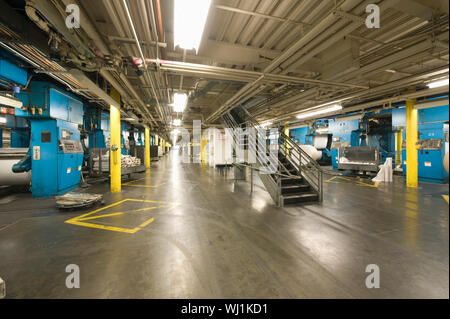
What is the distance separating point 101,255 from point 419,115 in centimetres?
1298

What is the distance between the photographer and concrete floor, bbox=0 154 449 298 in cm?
207

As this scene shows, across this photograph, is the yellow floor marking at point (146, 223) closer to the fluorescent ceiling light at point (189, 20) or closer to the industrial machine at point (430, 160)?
the fluorescent ceiling light at point (189, 20)

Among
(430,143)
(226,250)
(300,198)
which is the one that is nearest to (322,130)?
(430,143)

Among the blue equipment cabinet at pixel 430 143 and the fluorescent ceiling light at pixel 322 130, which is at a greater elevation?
the fluorescent ceiling light at pixel 322 130

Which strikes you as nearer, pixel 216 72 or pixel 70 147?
pixel 216 72

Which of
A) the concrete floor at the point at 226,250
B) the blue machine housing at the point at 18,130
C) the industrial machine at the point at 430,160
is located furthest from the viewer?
the industrial machine at the point at 430,160

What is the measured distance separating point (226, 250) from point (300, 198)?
3.39 m

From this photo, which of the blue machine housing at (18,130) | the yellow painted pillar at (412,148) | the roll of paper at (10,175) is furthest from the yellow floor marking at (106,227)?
the yellow painted pillar at (412,148)

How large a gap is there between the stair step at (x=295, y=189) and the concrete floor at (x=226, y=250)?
0.76 metres

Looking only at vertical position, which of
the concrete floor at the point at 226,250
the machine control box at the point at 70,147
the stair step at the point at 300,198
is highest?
the machine control box at the point at 70,147

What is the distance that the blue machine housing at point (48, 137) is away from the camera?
5.70 metres

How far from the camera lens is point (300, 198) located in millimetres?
5367

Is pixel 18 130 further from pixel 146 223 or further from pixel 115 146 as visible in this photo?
pixel 146 223
